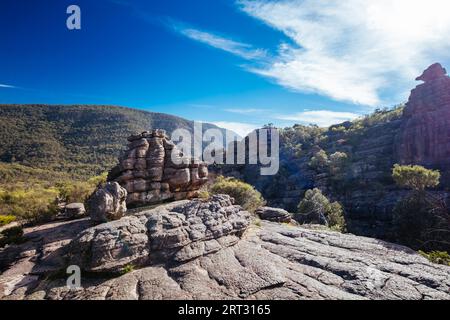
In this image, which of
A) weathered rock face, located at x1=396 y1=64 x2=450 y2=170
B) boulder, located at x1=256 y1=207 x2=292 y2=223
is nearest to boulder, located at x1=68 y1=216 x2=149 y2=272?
boulder, located at x1=256 y1=207 x2=292 y2=223

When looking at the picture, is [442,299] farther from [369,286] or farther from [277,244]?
[277,244]

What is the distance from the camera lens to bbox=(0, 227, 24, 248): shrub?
12547mm

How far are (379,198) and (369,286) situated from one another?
143ft

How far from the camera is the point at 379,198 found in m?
46.5

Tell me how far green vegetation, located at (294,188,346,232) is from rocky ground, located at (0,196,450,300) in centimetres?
2226

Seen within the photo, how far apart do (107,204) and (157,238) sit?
3.69 metres

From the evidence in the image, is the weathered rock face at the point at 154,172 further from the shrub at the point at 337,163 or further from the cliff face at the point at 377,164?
the shrub at the point at 337,163

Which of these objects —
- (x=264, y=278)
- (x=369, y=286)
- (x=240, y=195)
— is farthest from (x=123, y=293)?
(x=240, y=195)

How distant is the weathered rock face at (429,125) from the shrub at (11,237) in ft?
205

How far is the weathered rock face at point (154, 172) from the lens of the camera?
16312 mm

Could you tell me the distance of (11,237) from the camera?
1278 cm

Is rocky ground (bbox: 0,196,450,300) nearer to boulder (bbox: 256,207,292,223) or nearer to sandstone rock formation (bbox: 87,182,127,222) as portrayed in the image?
sandstone rock formation (bbox: 87,182,127,222)

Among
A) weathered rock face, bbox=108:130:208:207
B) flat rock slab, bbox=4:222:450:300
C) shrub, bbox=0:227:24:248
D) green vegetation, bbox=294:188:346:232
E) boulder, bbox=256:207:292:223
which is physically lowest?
green vegetation, bbox=294:188:346:232

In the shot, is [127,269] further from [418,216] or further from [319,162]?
[319,162]
